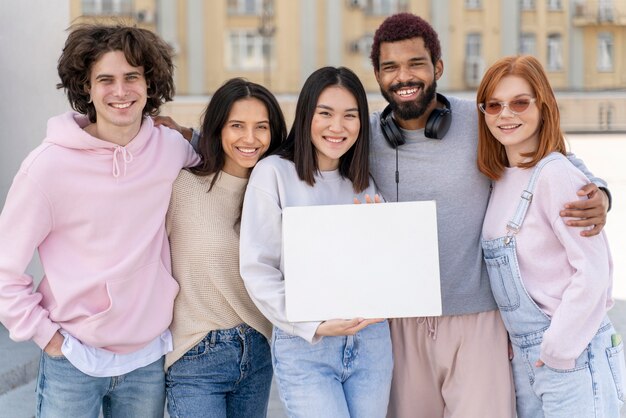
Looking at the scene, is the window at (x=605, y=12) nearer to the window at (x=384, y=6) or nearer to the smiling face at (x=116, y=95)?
the window at (x=384, y=6)

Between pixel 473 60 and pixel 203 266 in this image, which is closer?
pixel 203 266

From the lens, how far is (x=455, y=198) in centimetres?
302

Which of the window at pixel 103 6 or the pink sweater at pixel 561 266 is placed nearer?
the pink sweater at pixel 561 266

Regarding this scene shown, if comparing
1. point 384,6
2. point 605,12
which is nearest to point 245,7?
point 384,6

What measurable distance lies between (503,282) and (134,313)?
1290 millimetres

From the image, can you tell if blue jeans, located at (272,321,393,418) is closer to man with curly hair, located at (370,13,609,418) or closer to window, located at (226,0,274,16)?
man with curly hair, located at (370,13,609,418)

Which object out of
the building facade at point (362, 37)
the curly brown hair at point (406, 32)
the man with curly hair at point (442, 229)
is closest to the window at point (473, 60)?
the building facade at point (362, 37)

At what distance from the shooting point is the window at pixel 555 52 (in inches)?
1320

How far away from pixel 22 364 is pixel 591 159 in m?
16.4

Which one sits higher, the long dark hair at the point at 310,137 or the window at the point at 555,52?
the window at the point at 555,52

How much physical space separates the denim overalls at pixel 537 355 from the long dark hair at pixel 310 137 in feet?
1.78

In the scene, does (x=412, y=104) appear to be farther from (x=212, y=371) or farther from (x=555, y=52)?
(x=555, y=52)

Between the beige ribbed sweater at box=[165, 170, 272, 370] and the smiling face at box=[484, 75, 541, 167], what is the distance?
3.27 feet

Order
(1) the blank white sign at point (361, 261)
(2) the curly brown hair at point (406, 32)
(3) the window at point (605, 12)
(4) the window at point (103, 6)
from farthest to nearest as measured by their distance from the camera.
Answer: (3) the window at point (605, 12) → (4) the window at point (103, 6) → (2) the curly brown hair at point (406, 32) → (1) the blank white sign at point (361, 261)
